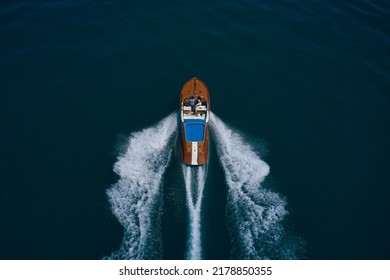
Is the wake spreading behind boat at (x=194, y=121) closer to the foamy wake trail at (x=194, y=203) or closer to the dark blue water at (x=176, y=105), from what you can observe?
the foamy wake trail at (x=194, y=203)

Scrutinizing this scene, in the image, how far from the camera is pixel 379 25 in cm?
4981

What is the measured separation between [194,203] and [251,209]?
5.14 meters

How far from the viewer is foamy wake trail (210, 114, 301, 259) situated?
91.5 feet

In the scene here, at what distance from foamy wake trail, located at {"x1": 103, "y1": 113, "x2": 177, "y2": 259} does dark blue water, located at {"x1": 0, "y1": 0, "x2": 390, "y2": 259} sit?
73 centimetres

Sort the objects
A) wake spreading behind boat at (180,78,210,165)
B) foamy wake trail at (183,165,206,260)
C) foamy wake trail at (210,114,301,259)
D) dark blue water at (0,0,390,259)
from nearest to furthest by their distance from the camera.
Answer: foamy wake trail at (183,165,206,260) → foamy wake trail at (210,114,301,259) → dark blue water at (0,0,390,259) → wake spreading behind boat at (180,78,210,165)

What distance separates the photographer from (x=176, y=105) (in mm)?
40375

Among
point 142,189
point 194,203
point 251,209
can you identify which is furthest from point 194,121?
point 251,209

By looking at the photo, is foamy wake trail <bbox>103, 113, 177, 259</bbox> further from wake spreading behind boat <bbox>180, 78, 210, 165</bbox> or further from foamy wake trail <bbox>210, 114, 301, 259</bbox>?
foamy wake trail <bbox>210, 114, 301, 259</bbox>

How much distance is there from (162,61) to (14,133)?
800 inches

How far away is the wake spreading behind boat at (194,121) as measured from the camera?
108 ft

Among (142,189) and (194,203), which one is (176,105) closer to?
(142,189)

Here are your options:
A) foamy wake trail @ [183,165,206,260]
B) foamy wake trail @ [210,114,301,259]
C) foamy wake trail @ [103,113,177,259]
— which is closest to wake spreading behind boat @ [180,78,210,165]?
foamy wake trail @ [183,165,206,260]

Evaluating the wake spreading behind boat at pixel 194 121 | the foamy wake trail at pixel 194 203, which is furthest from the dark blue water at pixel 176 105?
the wake spreading behind boat at pixel 194 121

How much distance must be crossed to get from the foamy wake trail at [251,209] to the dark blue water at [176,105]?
Result: 0.76 meters
